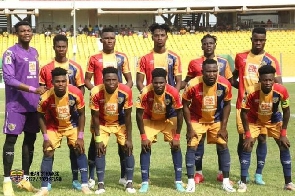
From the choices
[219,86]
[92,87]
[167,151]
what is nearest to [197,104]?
[219,86]

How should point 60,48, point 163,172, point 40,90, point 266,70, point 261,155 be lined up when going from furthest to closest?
point 163,172, point 261,155, point 60,48, point 266,70, point 40,90

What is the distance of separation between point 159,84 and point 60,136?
1.55 m

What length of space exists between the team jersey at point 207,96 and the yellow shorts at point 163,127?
0.39 meters

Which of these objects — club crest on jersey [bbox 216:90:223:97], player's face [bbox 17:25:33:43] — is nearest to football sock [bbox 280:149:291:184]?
club crest on jersey [bbox 216:90:223:97]

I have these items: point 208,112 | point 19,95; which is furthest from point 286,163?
point 19,95

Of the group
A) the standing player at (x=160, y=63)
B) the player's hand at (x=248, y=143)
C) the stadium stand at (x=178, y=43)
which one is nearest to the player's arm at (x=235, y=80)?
the standing player at (x=160, y=63)

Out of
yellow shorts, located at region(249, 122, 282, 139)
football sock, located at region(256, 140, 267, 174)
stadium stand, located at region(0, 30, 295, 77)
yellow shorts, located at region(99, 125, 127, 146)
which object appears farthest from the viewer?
stadium stand, located at region(0, 30, 295, 77)

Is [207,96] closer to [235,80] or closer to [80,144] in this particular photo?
[235,80]

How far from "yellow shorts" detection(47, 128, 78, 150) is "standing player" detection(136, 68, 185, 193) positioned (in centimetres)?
91

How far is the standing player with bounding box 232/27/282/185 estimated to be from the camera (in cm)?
849

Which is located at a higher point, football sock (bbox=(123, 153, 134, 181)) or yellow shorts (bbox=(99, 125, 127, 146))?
yellow shorts (bbox=(99, 125, 127, 146))

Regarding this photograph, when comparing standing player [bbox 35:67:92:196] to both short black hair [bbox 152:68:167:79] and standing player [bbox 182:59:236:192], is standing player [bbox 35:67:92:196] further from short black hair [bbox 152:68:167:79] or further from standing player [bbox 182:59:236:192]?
standing player [bbox 182:59:236:192]

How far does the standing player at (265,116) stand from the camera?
7.96m

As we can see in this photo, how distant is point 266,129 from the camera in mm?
8312
